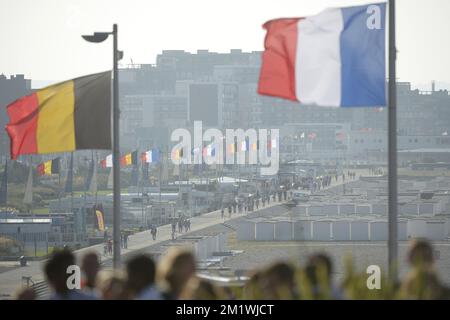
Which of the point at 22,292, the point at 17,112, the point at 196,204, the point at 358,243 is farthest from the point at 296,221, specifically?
the point at 22,292

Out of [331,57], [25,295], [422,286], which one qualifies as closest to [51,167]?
[331,57]

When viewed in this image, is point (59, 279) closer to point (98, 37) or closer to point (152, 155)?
point (98, 37)

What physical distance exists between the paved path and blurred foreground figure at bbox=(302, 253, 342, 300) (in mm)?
11739

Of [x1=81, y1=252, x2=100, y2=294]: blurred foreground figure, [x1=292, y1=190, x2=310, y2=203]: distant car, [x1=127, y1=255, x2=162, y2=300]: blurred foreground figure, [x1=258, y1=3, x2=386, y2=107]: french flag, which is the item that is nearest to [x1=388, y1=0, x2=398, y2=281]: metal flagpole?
[x1=258, y1=3, x2=386, y2=107]: french flag

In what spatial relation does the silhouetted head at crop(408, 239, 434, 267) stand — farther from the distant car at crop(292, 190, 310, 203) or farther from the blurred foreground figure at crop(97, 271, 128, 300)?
the distant car at crop(292, 190, 310, 203)

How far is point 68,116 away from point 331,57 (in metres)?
3.61

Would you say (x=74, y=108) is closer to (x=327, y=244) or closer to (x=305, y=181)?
(x=327, y=244)

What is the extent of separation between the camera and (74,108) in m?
16.1

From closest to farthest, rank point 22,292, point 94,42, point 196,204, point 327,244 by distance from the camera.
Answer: point 22,292 < point 94,42 < point 327,244 < point 196,204

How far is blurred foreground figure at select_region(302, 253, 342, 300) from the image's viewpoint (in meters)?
8.75

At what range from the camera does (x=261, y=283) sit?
9.05 metres

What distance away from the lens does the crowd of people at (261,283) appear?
8750 millimetres

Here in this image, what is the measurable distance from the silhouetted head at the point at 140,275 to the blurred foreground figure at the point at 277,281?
74 centimetres
